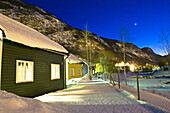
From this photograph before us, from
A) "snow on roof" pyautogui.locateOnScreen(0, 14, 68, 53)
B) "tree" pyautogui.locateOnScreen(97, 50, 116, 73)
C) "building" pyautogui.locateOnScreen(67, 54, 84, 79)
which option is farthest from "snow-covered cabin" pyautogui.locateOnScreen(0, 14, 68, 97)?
"tree" pyautogui.locateOnScreen(97, 50, 116, 73)

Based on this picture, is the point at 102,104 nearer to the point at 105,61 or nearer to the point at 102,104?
the point at 102,104

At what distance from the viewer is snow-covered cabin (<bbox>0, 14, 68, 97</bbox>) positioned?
5617mm

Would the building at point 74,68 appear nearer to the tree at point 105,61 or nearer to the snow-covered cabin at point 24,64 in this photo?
the tree at point 105,61

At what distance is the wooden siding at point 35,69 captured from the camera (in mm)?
5727

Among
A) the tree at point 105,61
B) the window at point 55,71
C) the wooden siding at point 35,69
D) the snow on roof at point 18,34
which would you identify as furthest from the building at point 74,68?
the snow on roof at point 18,34

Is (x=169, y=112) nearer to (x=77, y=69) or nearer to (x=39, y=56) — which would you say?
(x=39, y=56)

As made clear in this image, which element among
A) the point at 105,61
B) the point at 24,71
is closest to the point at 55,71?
the point at 24,71

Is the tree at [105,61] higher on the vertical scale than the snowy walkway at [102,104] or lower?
higher

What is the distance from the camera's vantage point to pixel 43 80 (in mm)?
8227

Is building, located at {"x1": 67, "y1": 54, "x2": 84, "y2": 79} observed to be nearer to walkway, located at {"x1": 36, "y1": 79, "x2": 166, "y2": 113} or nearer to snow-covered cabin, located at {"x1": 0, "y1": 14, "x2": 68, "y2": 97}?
snow-covered cabin, located at {"x1": 0, "y1": 14, "x2": 68, "y2": 97}

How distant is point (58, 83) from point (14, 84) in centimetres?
436

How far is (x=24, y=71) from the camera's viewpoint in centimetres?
684

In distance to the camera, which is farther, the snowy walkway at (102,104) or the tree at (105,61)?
the tree at (105,61)

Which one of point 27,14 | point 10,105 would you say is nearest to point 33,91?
point 10,105
